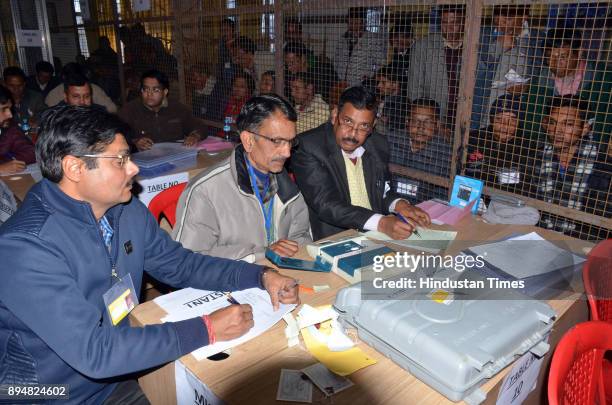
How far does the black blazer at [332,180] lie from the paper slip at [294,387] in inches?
44.5

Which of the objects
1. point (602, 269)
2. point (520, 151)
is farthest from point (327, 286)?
point (520, 151)

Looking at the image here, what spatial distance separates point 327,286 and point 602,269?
42.1 inches

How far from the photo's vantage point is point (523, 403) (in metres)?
1.60

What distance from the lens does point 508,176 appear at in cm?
250

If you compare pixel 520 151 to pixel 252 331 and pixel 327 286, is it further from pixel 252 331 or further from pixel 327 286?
pixel 252 331

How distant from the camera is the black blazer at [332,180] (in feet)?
7.69

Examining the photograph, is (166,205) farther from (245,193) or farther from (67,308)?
(67,308)

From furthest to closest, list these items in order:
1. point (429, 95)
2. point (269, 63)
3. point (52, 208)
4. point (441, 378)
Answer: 1. point (269, 63)
2. point (429, 95)
3. point (52, 208)
4. point (441, 378)

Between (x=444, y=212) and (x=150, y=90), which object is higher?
(x=150, y=90)

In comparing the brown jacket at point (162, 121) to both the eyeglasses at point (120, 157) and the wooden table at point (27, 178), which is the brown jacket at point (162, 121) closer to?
the wooden table at point (27, 178)

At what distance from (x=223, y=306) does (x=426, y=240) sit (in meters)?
1.05

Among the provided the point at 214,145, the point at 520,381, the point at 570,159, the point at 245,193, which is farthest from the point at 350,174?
the point at 214,145

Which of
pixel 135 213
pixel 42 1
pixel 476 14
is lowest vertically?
pixel 135 213

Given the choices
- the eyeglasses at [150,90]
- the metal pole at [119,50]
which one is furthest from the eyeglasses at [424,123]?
the metal pole at [119,50]
